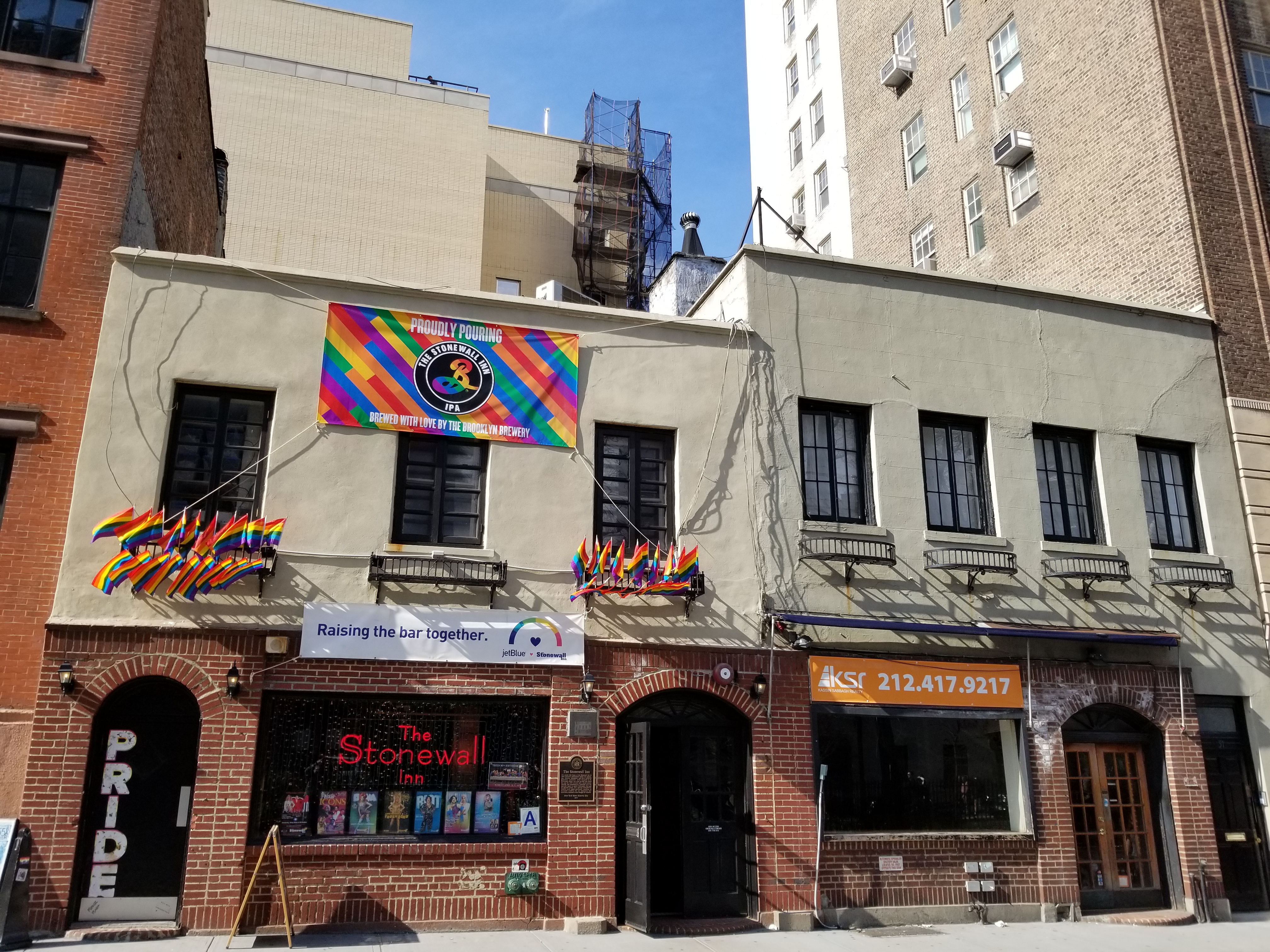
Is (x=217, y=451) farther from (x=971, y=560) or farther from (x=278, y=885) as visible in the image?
(x=971, y=560)

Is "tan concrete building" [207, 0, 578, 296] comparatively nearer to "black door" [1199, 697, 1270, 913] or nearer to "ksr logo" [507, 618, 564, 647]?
"ksr logo" [507, 618, 564, 647]

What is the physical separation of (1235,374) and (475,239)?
63.5 feet

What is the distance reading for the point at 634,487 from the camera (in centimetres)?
1332

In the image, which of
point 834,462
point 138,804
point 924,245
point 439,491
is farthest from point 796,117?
point 138,804

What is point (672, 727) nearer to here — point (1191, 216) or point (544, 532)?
point (544, 532)

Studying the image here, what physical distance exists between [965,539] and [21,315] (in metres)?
12.4

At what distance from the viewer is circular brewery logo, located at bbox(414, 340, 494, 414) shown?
12.7 m

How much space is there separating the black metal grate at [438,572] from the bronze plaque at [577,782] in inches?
→ 85.0

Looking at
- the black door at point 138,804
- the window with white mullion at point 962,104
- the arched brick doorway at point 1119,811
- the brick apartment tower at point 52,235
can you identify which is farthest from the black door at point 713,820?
the window with white mullion at point 962,104

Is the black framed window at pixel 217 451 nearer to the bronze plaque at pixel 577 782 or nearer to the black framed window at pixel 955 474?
the bronze plaque at pixel 577 782

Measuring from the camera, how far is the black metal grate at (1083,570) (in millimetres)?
14234

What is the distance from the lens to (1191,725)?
1427 cm

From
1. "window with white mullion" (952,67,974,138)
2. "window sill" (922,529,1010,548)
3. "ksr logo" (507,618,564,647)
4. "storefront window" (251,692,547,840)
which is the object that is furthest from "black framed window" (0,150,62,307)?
"window with white mullion" (952,67,974,138)

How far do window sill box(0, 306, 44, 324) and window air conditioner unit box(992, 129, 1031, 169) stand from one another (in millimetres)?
18030
